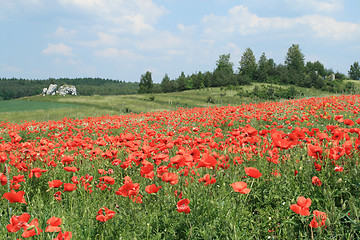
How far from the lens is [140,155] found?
3.03 meters

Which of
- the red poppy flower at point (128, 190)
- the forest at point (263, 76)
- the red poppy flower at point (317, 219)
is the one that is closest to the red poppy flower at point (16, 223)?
the red poppy flower at point (128, 190)

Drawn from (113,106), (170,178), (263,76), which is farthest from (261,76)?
(170,178)

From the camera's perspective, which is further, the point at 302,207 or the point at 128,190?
the point at 128,190

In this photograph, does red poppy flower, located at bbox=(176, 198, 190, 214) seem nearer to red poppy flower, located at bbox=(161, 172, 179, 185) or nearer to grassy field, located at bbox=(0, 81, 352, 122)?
red poppy flower, located at bbox=(161, 172, 179, 185)

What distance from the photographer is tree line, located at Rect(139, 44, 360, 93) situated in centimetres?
5897

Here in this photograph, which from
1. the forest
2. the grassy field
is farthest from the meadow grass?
the forest

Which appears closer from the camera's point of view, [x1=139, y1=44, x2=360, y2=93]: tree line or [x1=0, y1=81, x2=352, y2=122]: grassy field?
[x1=0, y1=81, x2=352, y2=122]: grassy field

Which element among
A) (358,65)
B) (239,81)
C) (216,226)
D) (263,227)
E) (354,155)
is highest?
(358,65)

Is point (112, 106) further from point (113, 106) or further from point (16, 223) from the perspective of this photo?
point (16, 223)

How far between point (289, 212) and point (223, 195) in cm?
68

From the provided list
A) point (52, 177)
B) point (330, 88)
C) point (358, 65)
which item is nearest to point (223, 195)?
point (52, 177)

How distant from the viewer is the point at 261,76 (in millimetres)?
67812

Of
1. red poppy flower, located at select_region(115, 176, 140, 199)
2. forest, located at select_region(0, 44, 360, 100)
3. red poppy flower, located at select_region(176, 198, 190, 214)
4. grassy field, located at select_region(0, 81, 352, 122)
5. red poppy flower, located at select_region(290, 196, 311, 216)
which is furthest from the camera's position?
forest, located at select_region(0, 44, 360, 100)

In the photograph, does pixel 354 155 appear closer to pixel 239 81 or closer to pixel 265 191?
pixel 265 191
